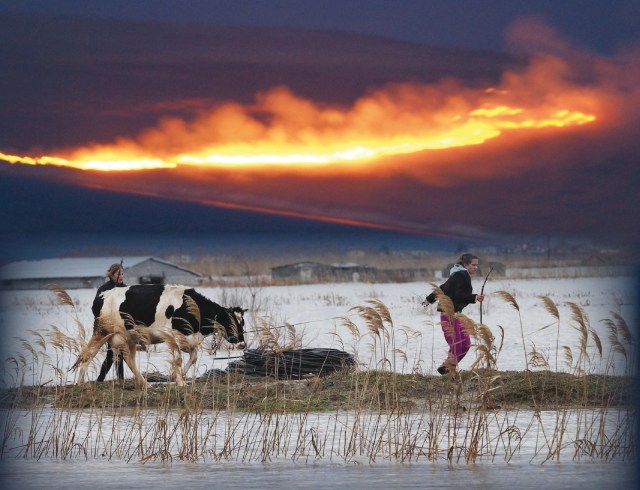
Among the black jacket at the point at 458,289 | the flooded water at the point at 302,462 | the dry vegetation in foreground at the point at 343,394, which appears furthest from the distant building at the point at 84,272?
the flooded water at the point at 302,462

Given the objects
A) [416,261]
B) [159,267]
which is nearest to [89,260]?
[159,267]

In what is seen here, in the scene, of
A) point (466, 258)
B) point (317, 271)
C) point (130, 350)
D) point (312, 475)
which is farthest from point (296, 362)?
point (317, 271)

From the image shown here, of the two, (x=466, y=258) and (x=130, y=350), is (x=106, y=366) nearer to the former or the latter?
(x=130, y=350)

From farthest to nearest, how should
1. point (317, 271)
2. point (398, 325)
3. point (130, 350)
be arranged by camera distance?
point (317, 271), point (398, 325), point (130, 350)

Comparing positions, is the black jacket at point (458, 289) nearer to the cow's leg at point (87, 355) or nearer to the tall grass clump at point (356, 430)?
the tall grass clump at point (356, 430)

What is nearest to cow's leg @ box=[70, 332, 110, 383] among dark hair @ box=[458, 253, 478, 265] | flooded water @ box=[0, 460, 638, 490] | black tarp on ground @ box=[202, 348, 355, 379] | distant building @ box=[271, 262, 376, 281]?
black tarp on ground @ box=[202, 348, 355, 379]

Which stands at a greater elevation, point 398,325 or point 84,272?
point 84,272

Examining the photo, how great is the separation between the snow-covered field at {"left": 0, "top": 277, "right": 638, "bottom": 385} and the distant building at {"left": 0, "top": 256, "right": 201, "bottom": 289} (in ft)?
12.1

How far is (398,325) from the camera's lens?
78.0 ft

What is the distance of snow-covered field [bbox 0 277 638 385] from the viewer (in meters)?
10.2

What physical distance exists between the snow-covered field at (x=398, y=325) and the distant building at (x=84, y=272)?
3683 millimetres

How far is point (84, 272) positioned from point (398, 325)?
33.4 m

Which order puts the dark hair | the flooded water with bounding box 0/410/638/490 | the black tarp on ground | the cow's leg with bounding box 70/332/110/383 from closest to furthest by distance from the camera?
the flooded water with bounding box 0/410/638/490 → the cow's leg with bounding box 70/332/110/383 → the dark hair → the black tarp on ground

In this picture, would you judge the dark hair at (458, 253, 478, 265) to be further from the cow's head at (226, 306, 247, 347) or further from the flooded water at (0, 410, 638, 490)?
the cow's head at (226, 306, 247, 347)
